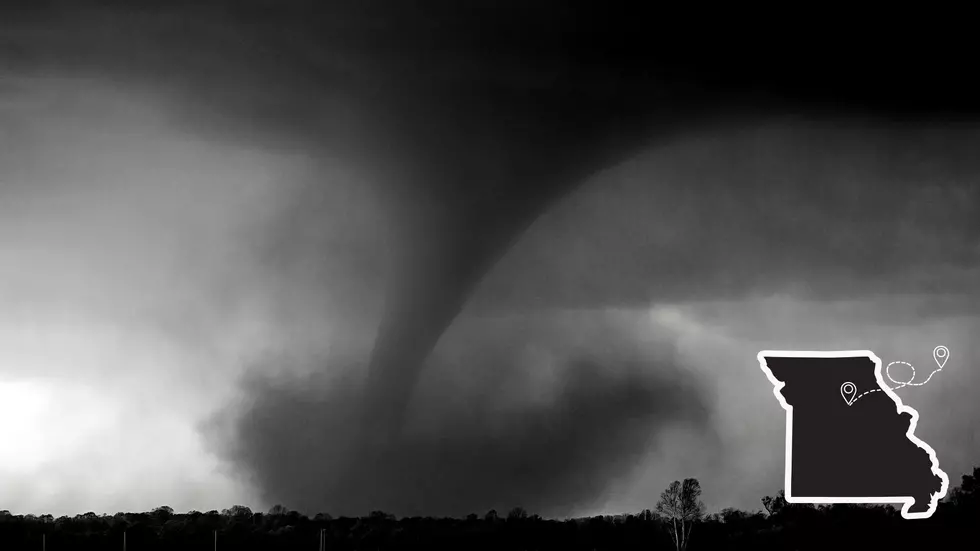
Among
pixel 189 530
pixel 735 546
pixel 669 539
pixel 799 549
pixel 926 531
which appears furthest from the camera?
pixel 189 530

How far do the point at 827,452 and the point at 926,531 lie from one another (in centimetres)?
2002

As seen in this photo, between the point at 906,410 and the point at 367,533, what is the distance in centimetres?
6376

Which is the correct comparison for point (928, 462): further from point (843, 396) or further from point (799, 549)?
point (799, 549)

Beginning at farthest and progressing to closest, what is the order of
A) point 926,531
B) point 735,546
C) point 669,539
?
point 669,539 → point 735,546 → point 926,531

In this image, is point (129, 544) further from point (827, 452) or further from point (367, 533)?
point (827, 452)

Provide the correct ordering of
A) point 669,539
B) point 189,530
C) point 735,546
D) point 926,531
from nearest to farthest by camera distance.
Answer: point 926,531 → point 735,546 → point 669,539 → point 189,530

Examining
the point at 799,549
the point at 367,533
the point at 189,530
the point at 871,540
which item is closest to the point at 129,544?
the point at 189,530

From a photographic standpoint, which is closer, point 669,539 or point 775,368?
point 775,368

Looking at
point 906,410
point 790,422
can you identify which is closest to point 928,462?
point 906,410

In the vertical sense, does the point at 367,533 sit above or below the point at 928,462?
below

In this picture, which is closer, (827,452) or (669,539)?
(827,452)

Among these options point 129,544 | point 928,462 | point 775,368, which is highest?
point 775,368

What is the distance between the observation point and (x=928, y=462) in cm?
2672

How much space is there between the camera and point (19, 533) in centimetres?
8475
